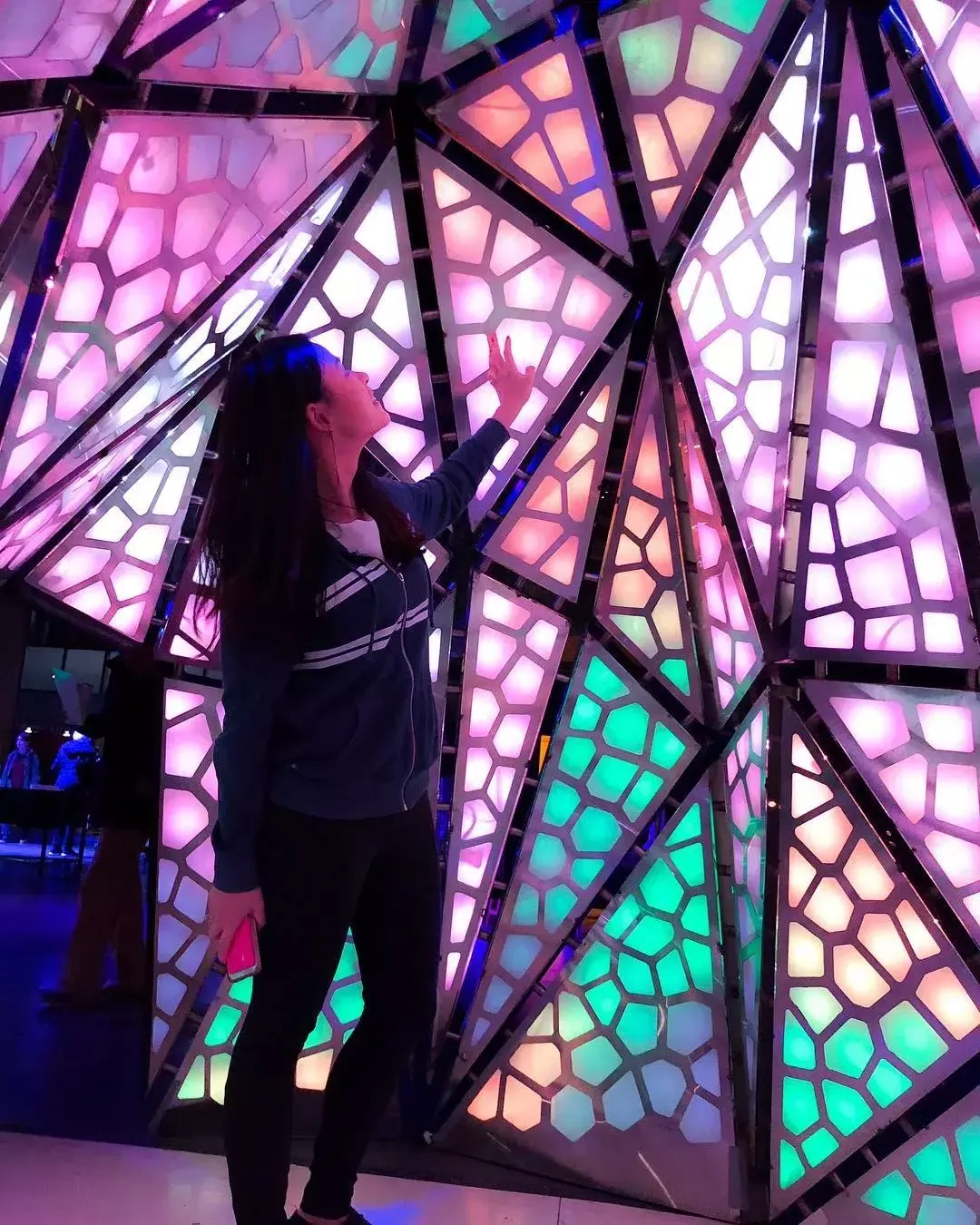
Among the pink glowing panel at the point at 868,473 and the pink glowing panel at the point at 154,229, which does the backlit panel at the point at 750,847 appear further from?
the pink glowing panel at the point at 154,229

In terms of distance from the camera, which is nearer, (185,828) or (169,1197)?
(169,1197)

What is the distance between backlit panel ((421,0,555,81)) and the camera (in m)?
2.43

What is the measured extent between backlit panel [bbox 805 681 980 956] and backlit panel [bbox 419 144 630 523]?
1.14m

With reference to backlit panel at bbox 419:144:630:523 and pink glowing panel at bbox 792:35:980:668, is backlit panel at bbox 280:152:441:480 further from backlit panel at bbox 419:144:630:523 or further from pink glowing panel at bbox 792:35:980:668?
pink glowing panel at bbox 792:35:980:668

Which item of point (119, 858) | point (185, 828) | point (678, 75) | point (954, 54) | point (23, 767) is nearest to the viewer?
point (954, 54)

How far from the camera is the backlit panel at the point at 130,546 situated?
3.14 metres

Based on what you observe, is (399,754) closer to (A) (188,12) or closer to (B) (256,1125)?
(B) (256,1125)

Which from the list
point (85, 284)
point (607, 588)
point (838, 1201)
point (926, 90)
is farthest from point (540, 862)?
point (926, 90)

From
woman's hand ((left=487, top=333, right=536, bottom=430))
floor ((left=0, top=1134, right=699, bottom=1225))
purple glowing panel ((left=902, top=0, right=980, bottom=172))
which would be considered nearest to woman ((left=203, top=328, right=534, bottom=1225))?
woman's hand ((left=487, top=333, right=536, bottom=430))

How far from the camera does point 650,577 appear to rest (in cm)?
293

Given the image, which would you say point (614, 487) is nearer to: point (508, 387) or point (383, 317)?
point (508, 387)

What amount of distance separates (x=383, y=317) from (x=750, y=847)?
1.81 meters

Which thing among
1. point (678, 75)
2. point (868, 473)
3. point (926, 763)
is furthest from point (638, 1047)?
point (678, 75)

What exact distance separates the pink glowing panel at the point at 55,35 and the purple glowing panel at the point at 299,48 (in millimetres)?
150
